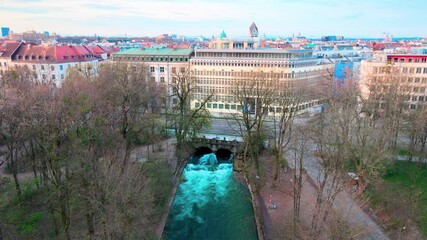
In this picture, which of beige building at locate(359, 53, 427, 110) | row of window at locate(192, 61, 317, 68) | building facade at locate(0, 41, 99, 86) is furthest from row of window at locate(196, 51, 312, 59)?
building facade at locate(0, 41, 99, 86)

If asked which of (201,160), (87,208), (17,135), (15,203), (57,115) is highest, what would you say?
(57,115)

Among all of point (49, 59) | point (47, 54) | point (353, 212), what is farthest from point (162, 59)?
point (353, 212)

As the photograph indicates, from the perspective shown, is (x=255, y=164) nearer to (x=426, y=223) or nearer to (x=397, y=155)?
(x=426, y=223)

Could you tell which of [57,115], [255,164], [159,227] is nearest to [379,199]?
[255,164]

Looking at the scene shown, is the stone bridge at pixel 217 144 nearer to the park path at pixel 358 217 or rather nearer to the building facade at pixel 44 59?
the park path at pixel 358 217

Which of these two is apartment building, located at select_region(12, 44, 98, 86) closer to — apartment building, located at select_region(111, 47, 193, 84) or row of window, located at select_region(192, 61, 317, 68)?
apartment building, located at select_region(111, 47, 193, 84)

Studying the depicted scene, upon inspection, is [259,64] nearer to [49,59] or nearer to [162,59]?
[162,59]
